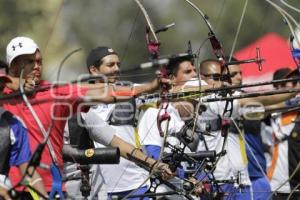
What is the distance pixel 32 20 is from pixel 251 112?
3939 millimetres

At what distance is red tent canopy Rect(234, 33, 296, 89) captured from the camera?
1464cm

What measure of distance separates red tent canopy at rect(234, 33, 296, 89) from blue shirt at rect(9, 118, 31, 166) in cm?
859

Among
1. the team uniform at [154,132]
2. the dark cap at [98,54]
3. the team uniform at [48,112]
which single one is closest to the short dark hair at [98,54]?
the dark cap at [98,54]

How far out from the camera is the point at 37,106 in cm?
586

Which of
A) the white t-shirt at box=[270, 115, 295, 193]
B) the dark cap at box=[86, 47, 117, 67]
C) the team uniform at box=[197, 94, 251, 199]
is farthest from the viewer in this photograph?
the white t-shirt at box=[270, 115, 295, 193]

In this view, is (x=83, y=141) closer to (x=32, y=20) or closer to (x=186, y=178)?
(x=186, y=178)

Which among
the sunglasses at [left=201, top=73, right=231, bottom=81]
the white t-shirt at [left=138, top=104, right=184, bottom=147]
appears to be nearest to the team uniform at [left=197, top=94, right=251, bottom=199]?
the sunglasses at [left=201, top=73, right=231, bottom=81]

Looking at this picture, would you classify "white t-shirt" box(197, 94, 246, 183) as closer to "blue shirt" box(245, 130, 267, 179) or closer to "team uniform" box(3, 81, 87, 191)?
"blue shirt" box(245, 130, 267, 179)

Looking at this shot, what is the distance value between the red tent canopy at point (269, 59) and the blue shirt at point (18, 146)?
8.59 meters

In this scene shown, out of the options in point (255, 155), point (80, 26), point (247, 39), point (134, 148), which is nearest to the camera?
point (134, 148)

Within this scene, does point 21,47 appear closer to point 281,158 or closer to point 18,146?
point 18,146

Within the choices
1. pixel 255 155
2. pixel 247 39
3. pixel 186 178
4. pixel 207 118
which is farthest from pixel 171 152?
pixel 247 39

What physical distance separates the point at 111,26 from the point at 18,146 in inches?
454

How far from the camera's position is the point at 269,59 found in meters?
15.2
